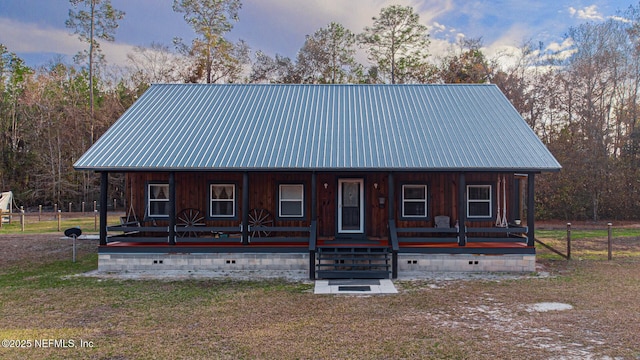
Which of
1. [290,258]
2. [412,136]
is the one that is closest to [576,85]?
[412,136]

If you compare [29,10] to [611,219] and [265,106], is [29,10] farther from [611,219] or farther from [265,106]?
[611,219]

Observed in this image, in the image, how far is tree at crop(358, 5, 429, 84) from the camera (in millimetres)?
35875

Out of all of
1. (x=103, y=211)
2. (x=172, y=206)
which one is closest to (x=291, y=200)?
(x=172, y=206)

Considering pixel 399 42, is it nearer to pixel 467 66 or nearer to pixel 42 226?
pixel 467 66

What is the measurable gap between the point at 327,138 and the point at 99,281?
24.3ft

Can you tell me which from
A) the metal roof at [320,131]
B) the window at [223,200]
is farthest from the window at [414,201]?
the window at [223,200]

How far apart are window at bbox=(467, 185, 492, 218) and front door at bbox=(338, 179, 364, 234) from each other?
340 centimetres

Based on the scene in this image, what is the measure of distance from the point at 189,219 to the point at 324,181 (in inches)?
174

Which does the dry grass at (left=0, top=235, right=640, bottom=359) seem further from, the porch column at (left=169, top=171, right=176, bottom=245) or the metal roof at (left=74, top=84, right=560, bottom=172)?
the metal roof at (left=74, top=84, right=560, bottom=172)

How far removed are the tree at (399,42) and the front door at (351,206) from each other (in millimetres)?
24395

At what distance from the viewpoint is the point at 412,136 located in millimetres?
13781

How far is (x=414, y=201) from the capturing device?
45.8ft

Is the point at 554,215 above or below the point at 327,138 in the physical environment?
below

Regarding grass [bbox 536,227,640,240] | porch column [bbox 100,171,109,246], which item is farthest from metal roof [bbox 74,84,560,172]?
grass [bbox 536,227,640,240]
